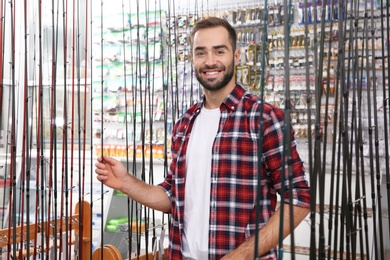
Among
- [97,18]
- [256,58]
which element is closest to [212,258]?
[256,58]

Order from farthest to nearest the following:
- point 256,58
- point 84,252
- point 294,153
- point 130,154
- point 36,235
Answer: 1. point 130,154
2. point 256,58
3. point 84,252
4. point 36,235
5. point 294,153

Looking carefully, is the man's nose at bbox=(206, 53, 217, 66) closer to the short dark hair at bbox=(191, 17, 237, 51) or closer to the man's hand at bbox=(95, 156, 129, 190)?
the short dark hair at bbox=(191, 17, 237, 51)

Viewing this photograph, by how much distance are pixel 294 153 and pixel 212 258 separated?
1.50ft

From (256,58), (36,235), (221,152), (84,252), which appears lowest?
(84,252)

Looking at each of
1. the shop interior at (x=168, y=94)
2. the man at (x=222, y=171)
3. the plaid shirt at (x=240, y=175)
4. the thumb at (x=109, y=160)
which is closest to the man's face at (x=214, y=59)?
the man at (x=222, y=171)

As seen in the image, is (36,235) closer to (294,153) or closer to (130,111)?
(294,153)

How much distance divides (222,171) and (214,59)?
405 mm

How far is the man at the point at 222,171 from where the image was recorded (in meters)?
1.55

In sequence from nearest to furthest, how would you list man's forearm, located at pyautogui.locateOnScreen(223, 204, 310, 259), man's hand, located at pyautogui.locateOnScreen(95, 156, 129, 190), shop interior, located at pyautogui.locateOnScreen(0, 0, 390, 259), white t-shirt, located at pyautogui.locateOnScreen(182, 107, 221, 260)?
man's forearm, located at pyautogui.locateOnScreen(223, 204, 310, 259), white t-shirt, located at pyautogui.locateOnScreen(182, 107, 221, 260), man's hand, located at pyautogui.locateOnScreen(95, 156, 129, 190), shop interior, located at pyautogui.locateOnScreen(0, 0, 390, 259)

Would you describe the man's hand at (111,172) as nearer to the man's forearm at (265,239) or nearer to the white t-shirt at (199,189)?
the white t-shirt at (199,189)

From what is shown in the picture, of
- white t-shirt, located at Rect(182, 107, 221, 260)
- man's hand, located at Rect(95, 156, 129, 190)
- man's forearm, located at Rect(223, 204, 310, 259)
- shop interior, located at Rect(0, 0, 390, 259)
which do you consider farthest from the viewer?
shop interior, located at Rect(0, 0, 390, 259)

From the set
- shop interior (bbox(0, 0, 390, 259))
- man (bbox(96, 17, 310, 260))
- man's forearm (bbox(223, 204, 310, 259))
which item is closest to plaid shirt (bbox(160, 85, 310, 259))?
man (bbox(96, 17, 310, 260))

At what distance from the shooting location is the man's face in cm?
169

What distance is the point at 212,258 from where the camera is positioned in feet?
5.30
